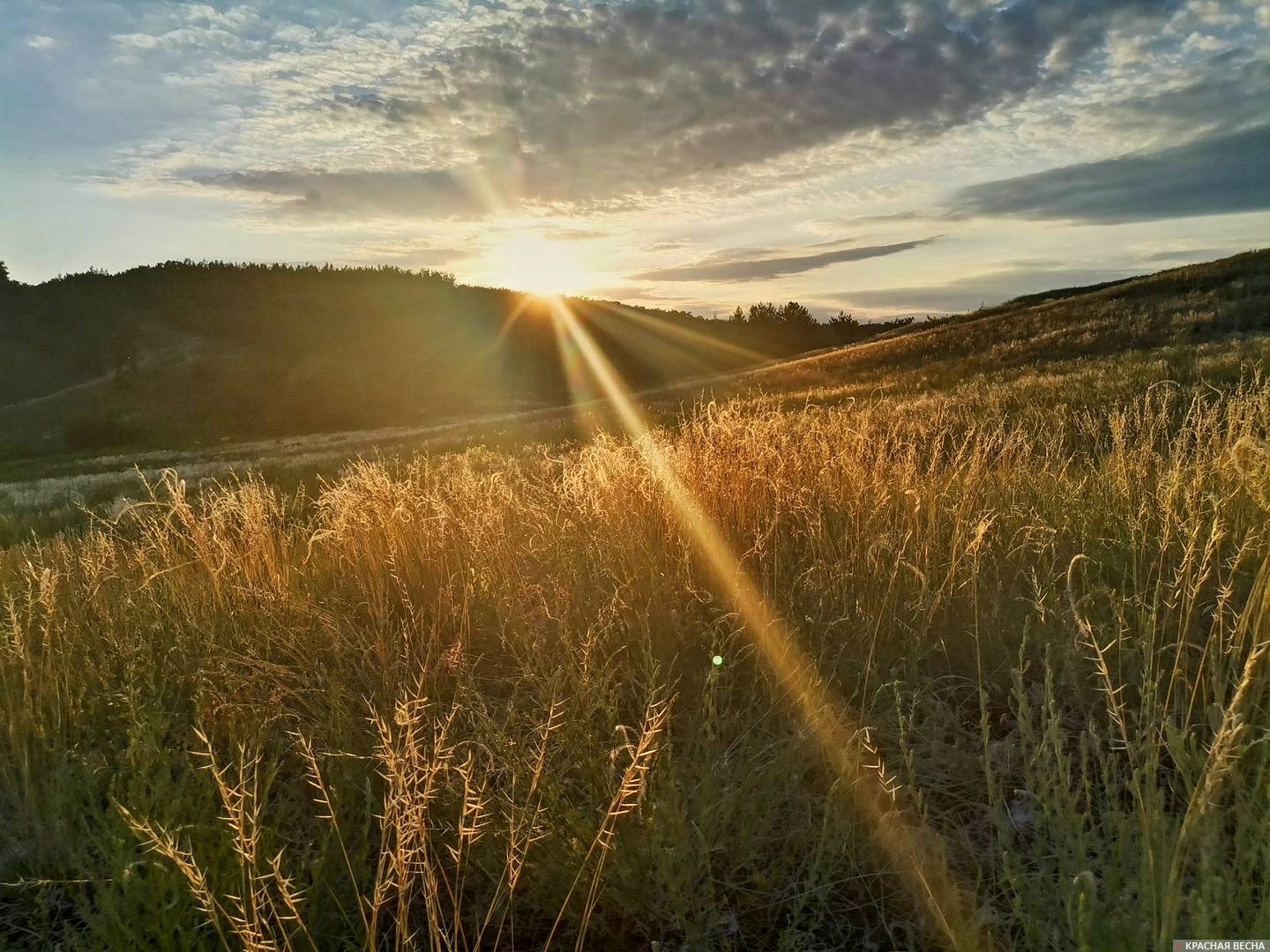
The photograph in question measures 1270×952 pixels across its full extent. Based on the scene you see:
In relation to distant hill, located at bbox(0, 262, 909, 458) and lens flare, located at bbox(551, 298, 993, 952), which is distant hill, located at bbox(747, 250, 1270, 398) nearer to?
lens flare, located at bbox(551, 298, 993, 952)

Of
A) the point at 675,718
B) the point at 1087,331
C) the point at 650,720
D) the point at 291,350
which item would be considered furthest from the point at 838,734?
the point at 291,350

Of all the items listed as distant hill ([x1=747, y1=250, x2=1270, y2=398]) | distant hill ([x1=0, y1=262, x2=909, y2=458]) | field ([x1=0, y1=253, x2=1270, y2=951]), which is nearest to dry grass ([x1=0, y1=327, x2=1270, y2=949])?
field ([x1=0, y1=253, x2=1270, y2=951])

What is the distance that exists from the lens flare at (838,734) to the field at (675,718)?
0.02m

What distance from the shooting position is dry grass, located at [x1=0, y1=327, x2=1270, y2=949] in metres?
1.91

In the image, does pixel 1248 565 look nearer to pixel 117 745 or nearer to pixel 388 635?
pixel 388 635

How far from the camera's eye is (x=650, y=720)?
1959 mm

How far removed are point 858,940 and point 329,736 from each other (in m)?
1.95

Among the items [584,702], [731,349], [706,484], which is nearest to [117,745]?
[584,702]

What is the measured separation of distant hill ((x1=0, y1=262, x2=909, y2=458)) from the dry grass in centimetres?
4692

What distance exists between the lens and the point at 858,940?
2006mm

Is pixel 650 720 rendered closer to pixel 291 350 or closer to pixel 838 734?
pixel 838 734

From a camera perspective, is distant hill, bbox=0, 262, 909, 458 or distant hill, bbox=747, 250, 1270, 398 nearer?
distant hill, bbox=747, 250, 1270, 398

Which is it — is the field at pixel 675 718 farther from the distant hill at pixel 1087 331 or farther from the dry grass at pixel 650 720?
the distant hill at pixel 1087 331

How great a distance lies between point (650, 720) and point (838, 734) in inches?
40.5
